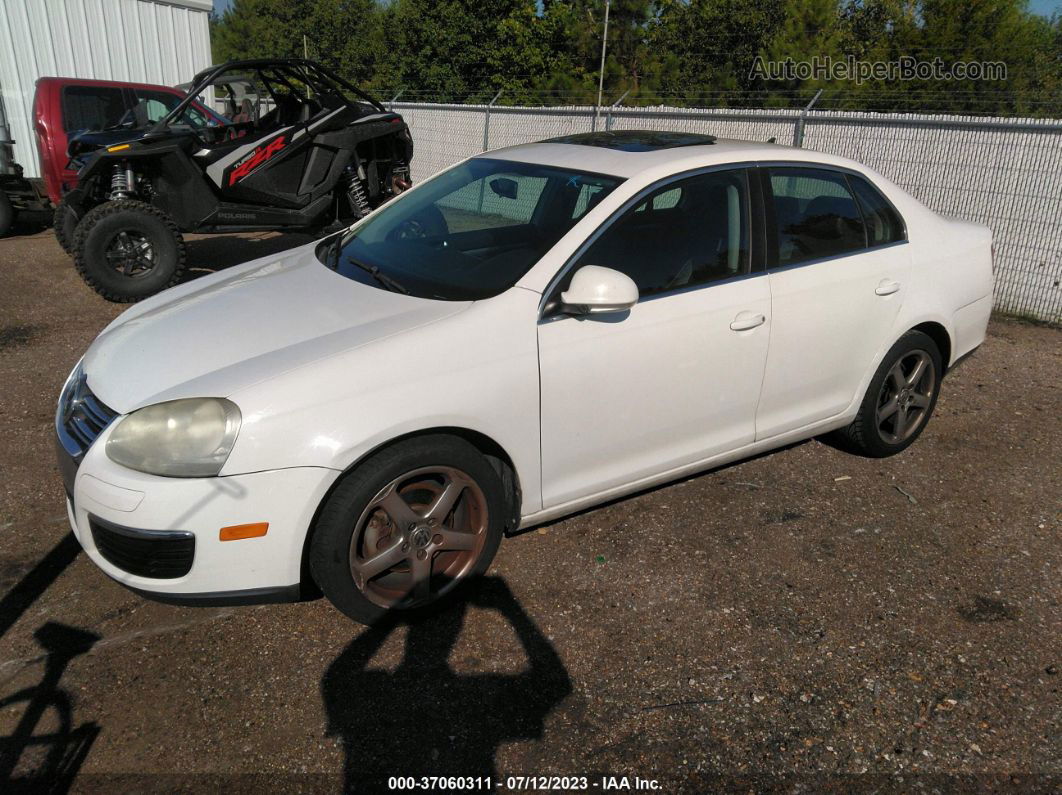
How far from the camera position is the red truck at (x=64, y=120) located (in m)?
9.30

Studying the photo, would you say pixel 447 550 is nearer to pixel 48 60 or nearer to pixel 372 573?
pixel 372 573

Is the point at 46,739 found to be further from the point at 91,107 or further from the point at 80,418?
the point at 91,107

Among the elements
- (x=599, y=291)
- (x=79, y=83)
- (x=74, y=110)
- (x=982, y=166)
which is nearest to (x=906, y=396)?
(x=599, y=291)

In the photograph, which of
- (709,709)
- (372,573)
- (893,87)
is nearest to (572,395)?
(372,573)

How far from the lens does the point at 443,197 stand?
13.2 feet

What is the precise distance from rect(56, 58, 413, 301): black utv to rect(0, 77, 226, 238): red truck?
3.14 ft

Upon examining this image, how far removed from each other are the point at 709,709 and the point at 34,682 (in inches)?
86.2

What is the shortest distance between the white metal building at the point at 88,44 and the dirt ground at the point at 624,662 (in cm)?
1175

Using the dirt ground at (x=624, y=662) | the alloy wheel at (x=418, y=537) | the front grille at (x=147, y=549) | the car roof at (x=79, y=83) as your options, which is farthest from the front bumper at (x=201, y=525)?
the car roof at (x=79, y=83)

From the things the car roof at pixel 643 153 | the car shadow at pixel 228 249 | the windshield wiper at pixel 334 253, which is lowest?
the car shadow at pixel 228 249

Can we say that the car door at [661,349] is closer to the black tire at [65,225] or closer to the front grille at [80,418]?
the front grille at [80,418]

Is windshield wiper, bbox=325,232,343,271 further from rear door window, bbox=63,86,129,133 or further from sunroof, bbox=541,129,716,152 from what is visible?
rear door window, bbox=63,86,129,133

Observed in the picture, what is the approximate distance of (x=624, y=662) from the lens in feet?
9.38

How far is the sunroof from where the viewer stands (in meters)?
3.73
